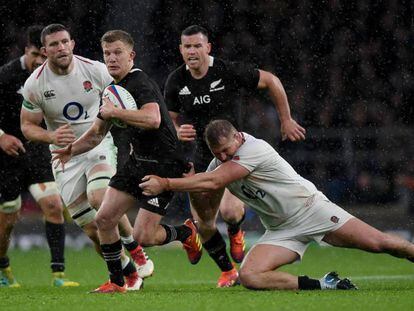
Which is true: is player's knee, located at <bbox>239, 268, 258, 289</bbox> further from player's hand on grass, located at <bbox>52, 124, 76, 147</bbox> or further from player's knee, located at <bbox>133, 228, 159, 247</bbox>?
player's hand on grass, located at <bbox>52, 124, 76, 147</bbox>

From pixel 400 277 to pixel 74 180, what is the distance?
136 inches

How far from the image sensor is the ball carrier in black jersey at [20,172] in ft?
34.5

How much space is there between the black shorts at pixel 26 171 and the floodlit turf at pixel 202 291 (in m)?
1.02

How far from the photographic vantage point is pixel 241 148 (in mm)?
8094

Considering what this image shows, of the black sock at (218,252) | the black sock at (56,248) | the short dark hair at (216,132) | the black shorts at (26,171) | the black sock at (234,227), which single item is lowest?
the black sock at (56,248)

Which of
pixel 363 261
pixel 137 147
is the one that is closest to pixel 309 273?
pixel 363 261

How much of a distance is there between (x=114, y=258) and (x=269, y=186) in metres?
1.44

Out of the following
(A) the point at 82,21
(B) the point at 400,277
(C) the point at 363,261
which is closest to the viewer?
(B) the point at 400,277

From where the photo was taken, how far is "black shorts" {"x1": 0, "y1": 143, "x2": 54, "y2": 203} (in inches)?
430

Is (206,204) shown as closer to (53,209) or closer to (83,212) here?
(83,212)

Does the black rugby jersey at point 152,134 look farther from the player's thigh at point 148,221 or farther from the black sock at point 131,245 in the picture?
the black sock at point 131,245

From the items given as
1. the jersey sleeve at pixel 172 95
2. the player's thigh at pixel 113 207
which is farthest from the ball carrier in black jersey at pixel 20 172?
the player's thigh at pixel 113 207

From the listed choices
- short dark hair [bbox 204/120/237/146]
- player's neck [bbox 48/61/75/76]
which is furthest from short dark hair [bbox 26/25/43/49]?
short dark hair [bbox 204/120/237/146]

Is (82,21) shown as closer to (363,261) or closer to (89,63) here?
(363,261)
